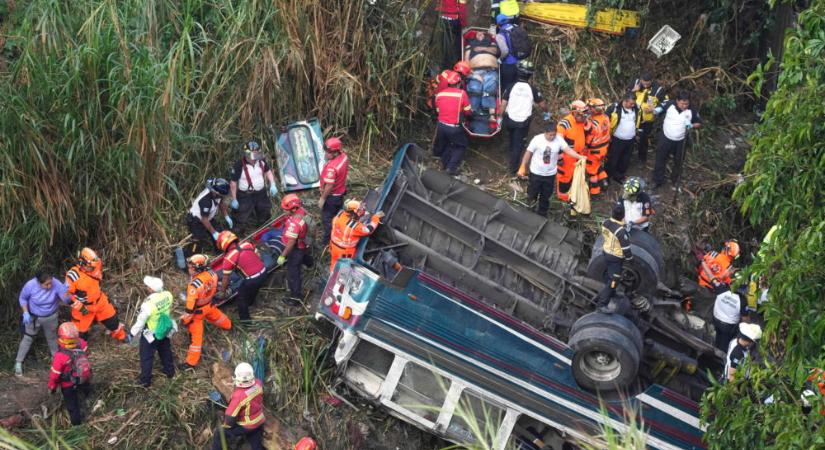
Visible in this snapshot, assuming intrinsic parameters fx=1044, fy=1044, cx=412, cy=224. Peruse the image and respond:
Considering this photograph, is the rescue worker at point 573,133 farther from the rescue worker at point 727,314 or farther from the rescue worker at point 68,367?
the rescue worker at point 68,367

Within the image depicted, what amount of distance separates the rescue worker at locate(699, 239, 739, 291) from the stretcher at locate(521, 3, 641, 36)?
4143mm

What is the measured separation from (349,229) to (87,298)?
2.72 metres

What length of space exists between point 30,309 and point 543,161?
19.3ft

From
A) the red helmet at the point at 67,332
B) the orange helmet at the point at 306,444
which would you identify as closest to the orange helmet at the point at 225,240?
the red helmet at the point at 67,332

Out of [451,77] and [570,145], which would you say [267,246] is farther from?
[570,145]

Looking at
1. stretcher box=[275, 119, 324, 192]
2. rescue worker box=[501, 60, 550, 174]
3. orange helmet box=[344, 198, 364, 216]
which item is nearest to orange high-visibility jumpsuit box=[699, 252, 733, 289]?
rescue worker box=[501, 60, 550, 174]

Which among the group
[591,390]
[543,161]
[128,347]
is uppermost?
[543,161]

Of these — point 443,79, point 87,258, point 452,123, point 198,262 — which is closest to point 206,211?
A: point 198,262

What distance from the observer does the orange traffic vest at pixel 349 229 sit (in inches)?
427

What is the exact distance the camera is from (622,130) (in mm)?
13031

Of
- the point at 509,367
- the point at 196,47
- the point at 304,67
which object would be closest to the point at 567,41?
the point at 304,67

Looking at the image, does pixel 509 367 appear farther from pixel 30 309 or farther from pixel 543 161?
pixel 30 309

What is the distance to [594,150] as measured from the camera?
42.2ft

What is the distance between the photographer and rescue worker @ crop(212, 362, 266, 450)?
9.35m
